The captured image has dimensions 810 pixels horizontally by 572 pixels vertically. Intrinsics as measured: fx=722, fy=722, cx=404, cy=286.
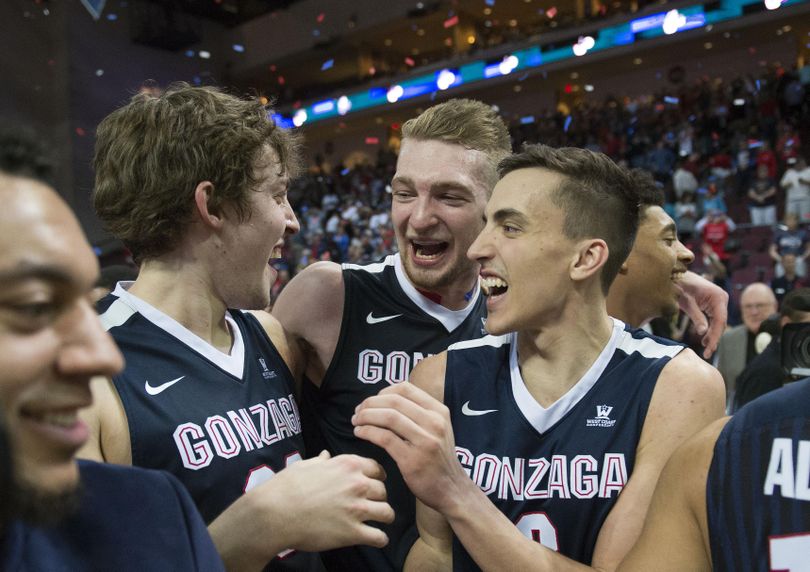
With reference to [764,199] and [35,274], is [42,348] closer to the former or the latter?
[35,274]

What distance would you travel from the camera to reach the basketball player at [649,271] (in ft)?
8.99

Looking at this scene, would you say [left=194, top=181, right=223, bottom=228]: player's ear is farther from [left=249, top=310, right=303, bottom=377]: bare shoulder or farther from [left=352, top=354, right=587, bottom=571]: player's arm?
[left=352, top=354, right=587, bottom=571]: player's arm

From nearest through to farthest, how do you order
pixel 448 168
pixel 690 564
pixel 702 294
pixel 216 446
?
pixel 690 564 < pixel 216 446 < pixel 448 168 < pixel 702 294

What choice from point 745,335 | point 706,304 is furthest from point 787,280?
point 706,304

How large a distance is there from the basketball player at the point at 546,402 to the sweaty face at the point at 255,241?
50 centimetres

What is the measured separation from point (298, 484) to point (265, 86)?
23.4m

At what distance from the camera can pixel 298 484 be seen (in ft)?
4.30

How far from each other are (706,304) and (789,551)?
86.8 inches

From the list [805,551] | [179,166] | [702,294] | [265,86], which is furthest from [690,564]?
[265,86]

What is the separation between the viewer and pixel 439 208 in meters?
2.34

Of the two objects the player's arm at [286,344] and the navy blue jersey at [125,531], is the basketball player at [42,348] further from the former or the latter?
the player's arm at [286,344]

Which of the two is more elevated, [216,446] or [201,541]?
[216,446]

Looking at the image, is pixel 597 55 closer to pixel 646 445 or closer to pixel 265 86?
pixel 265 86

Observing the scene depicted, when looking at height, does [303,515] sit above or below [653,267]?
below
